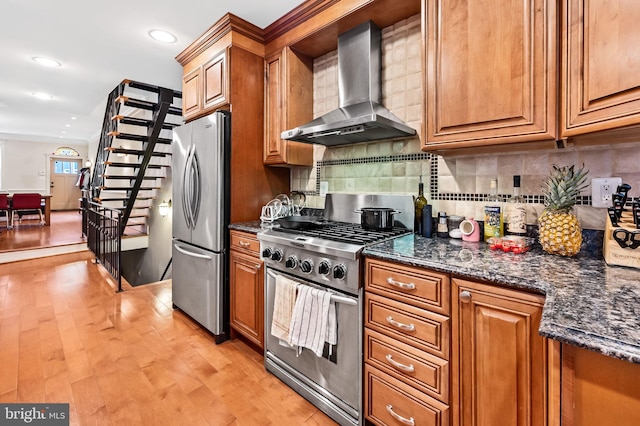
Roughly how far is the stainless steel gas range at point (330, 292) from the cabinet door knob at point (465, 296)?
46cm

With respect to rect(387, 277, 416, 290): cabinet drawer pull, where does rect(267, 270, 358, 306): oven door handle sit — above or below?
below

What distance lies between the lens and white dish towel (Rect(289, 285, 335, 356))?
155cm

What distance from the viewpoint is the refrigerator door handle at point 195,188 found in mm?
2486

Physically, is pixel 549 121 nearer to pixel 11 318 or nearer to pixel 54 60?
pixel 11 318

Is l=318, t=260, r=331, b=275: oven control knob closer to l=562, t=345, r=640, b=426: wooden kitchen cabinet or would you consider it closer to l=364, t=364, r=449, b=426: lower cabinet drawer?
l=364, t=364, r=449, b=426: lower cabinet drawer

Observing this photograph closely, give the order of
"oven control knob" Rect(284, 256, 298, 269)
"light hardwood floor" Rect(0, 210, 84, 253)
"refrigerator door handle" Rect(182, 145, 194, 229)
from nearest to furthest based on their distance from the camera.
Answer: "oven control knob" Rect(284, 256, 298, 269), "refrigerator door handle" Rect(182, 145, 194, 229), "light hardwood floor" Rect(0, 210, 84, 253)

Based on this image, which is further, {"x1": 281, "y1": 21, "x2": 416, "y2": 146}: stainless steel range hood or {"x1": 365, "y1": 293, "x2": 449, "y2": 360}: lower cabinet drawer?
{"x1": 281, "y1": 21, "x2": 416, "y2": 146}: stainless steel range hood

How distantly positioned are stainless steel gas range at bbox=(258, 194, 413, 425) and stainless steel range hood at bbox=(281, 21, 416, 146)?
1.53 ft

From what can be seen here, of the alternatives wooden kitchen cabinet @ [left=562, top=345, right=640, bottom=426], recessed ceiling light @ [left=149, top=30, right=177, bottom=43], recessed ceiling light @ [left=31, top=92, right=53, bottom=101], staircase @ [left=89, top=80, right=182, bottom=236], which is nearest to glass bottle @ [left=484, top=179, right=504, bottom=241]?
wooden kitchen cabinet @ [left=562, top=345, right=640, bottom=426]

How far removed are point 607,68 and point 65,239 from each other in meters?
7.54

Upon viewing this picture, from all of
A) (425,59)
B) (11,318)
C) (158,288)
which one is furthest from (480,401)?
(11,318)

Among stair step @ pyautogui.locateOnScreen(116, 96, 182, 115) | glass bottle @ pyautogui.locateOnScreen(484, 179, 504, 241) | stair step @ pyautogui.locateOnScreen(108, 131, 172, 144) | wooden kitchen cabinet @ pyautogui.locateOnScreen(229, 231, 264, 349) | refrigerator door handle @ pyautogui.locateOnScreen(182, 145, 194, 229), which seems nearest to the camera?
glass bottle @ pyautogui.locateOnScreen(484, 179, 504, 241)

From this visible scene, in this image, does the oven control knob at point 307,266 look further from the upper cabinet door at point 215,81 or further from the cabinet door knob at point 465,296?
the upper cabinet door at point 215,81

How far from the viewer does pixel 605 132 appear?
111 centimetres
